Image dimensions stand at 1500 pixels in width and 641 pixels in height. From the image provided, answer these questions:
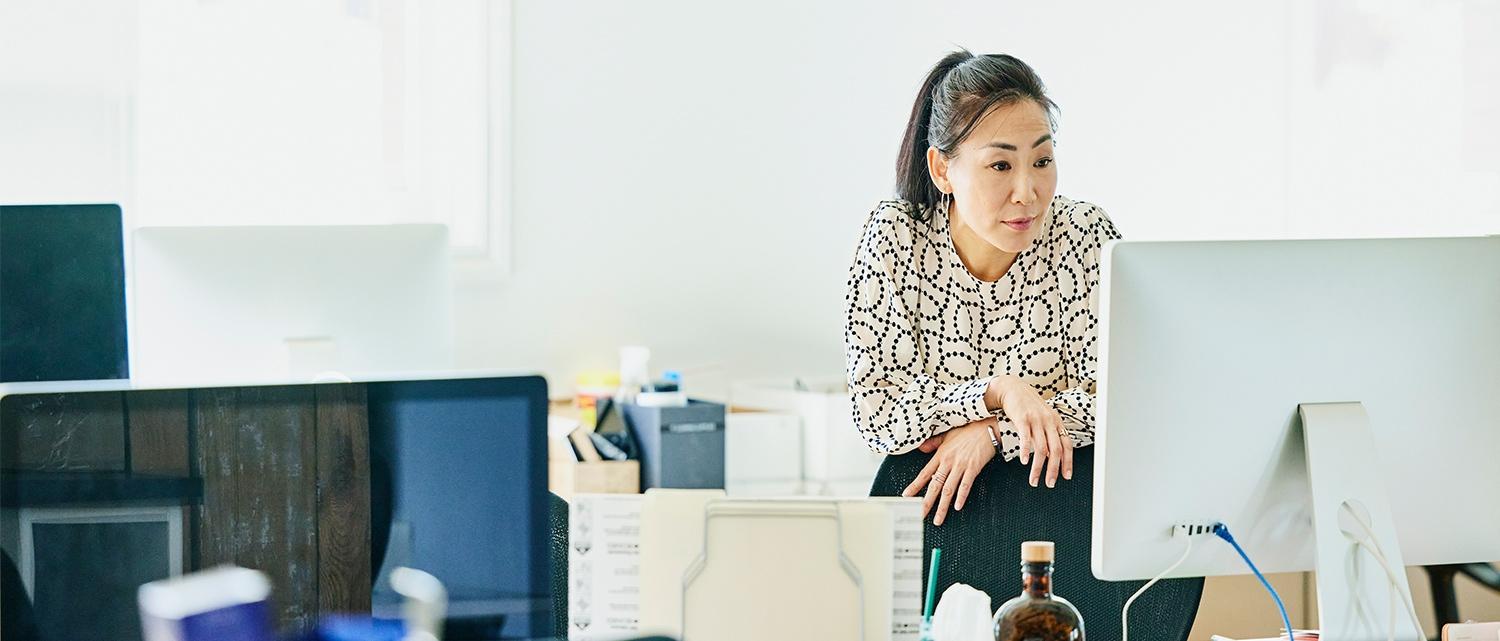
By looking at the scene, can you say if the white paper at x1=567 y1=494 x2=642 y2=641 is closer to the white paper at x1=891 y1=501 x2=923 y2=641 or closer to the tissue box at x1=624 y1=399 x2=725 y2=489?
the white paper at x1=891 y1=501 x2=923 y2=641

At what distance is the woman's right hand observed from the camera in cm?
184

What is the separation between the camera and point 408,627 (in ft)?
3.96

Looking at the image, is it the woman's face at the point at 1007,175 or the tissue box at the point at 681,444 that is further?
the tissue box at the point at 681,444

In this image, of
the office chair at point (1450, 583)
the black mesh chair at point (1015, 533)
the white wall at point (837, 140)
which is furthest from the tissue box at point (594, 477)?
the office chair at point (1450, 583)

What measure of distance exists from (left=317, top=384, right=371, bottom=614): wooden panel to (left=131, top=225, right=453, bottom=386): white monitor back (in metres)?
0.64

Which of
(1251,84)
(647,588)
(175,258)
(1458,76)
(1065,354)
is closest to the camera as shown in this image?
(647,588)

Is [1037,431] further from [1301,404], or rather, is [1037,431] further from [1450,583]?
[1450,583]

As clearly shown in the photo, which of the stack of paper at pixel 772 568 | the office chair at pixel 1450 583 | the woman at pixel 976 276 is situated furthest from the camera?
the office chair at pixel 1450 583

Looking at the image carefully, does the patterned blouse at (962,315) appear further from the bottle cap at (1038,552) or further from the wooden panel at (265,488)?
the wooden panel at (265,488)

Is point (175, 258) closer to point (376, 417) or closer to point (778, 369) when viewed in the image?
point (376, 417)

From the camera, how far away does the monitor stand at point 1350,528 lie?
1435mm

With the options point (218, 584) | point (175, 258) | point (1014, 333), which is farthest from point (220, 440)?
point (1014, 333)

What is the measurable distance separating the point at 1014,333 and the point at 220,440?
119 centimetres

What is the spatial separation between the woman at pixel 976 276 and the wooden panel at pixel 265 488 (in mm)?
954
